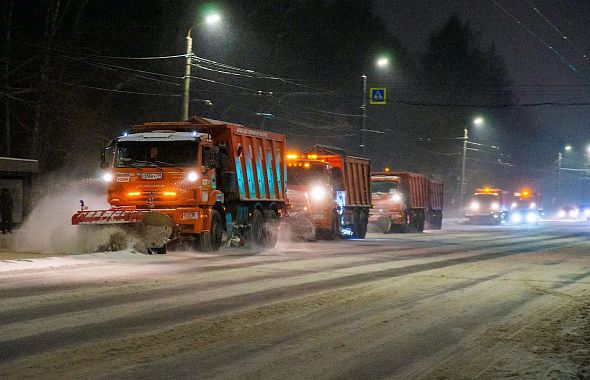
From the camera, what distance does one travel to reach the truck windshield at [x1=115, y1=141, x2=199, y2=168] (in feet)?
68.8

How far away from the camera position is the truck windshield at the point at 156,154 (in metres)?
21.0

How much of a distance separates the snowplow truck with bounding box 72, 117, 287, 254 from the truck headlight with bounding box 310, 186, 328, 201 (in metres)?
6.09

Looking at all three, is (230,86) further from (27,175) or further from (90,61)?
(27,175)

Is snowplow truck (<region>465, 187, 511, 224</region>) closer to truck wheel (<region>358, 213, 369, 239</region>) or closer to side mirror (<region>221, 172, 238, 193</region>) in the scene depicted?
truck wheel (<region>358, 213, 369, 239</region>)

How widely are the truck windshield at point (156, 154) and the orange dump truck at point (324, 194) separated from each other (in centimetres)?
836

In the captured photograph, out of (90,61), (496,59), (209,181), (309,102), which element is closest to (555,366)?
(209,181)

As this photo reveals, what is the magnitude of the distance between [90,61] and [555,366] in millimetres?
33056

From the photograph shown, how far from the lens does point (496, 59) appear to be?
10525 cm

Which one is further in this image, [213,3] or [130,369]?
[213,3]

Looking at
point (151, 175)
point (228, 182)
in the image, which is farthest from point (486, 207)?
point (151, 175)

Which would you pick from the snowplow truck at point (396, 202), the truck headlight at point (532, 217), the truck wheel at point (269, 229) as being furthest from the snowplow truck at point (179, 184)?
the truck headlight at point (532, 217)

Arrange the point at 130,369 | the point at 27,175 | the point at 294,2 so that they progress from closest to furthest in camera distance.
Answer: the point at 130,369 → the point at 27,175 → the point at 294,2

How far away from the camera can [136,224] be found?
19734 mm

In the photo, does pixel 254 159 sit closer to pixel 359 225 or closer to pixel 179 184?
pixel 179 184
